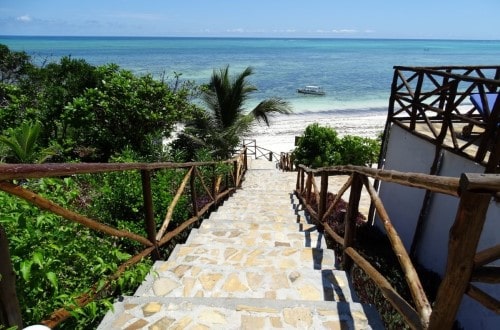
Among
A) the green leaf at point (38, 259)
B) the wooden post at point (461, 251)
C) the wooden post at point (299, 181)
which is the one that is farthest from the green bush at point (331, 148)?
the green leaf at point (38, 259)

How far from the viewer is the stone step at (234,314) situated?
6.53 ft

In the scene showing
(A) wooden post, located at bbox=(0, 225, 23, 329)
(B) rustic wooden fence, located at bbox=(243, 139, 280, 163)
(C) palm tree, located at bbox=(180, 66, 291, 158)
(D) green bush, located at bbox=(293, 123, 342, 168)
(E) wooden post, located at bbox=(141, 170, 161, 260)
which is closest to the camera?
(A) wooden post, located at bbox=(0, 225, 23, 329)

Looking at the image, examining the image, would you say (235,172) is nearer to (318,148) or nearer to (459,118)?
(318,148)

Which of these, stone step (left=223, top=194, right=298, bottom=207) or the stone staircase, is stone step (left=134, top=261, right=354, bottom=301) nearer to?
the stone staircase

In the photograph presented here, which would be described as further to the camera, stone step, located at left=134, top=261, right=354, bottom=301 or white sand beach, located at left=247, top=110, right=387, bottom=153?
white sand beach, located at left=247, top=110, right=387, bottom=153

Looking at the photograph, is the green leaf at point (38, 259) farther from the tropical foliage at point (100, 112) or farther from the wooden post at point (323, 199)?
the tropical foliage at point (100, 112)

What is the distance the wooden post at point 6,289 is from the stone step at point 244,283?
1.13m

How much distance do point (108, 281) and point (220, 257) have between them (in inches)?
56.7

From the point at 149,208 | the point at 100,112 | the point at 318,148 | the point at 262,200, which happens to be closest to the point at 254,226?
the point at 149,208

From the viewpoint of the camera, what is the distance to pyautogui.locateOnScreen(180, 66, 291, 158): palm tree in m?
11.6

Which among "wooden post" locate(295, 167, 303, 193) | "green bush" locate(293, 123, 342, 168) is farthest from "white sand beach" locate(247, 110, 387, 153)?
"wooden post" locate(295, 167, 303, 193)

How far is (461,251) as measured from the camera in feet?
3.74

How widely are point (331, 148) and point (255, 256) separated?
428 inches

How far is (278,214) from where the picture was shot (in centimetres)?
Answer: 602
